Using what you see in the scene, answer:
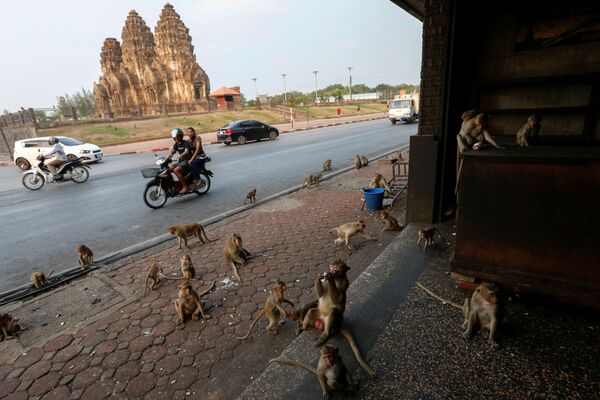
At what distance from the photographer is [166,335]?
3275 millimetres

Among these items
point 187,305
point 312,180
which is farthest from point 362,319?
point 312,180

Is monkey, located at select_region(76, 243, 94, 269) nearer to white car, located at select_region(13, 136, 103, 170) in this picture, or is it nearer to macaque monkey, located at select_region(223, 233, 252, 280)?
macaque monkey, located at select_region(223, 233, 252, 280)

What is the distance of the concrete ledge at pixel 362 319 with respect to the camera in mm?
2219

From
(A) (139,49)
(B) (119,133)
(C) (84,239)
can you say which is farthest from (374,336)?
(A) (139,49)

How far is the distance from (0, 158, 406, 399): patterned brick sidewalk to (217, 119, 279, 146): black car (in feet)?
57.1

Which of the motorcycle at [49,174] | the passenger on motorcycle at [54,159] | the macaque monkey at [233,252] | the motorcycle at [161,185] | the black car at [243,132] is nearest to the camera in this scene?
the macaque monkey at [233,252]

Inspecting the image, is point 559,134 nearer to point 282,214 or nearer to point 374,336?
point 374,336

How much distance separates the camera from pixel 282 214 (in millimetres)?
6980

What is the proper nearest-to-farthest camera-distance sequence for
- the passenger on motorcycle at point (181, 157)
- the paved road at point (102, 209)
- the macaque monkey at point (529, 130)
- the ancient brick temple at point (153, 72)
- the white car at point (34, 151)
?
the macaque monkey at point (529, 130) < the paved road at point (102, 209) < the passenger on motorcycle at point (181, 157) < the white car at point (34, 151) < the ancient brick temple at point (153, 72)

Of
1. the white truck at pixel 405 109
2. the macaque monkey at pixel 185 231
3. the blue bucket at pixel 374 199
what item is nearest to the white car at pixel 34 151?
the macaque monkey at pixel 185 231

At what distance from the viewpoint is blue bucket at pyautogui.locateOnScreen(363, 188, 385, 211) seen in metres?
6.67

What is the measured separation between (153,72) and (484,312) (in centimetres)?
5273

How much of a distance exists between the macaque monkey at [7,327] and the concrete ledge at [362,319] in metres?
2.94

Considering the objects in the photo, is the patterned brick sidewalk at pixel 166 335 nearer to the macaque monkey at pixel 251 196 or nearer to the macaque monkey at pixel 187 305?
the macaque monkey at pixel 187 305
